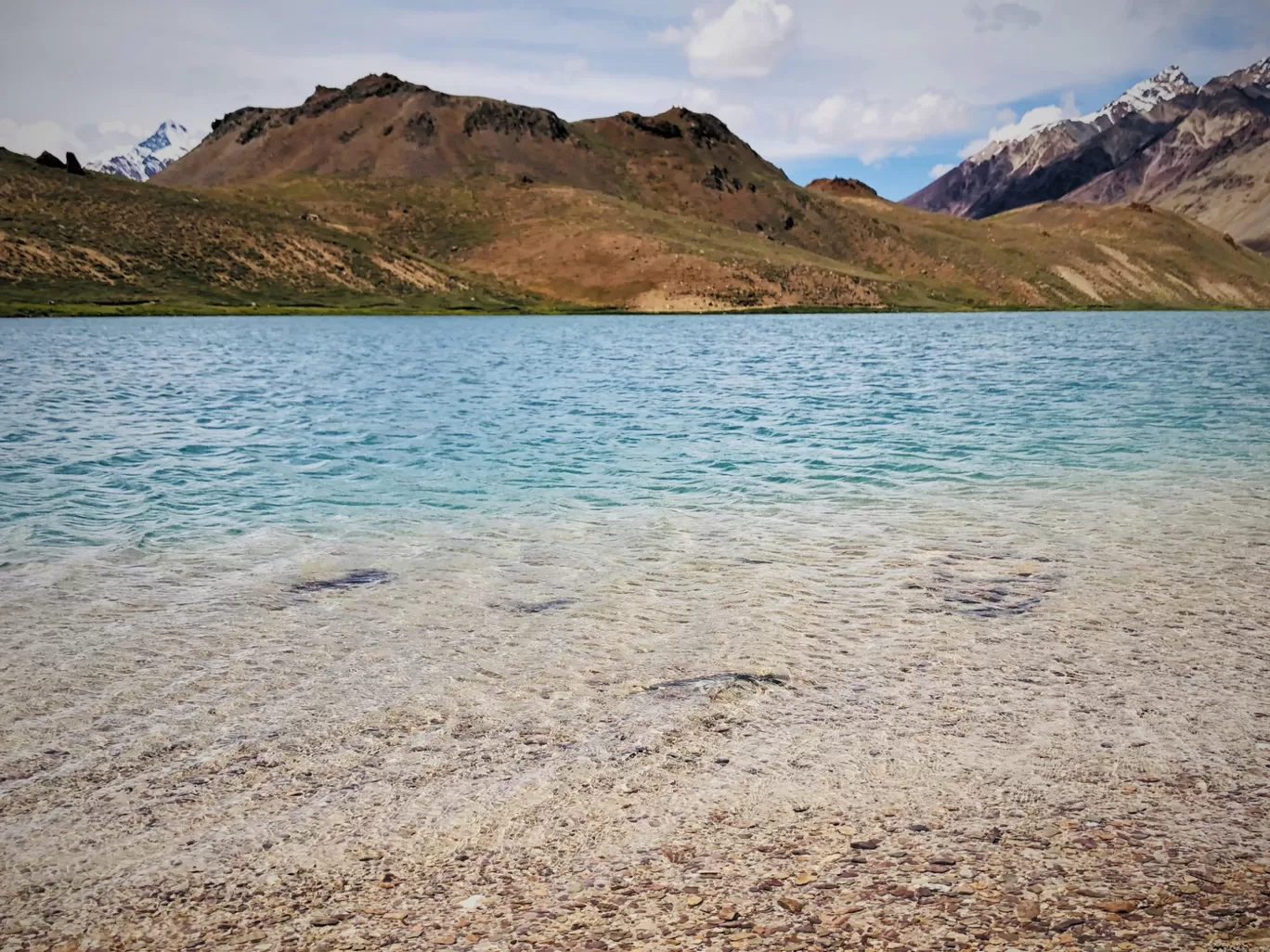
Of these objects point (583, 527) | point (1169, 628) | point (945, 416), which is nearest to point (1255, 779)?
point (1169, 628)

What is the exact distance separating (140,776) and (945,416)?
3013 cm

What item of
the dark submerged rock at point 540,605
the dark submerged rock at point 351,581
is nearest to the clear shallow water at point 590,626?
the dark submerged rock at point 540,605

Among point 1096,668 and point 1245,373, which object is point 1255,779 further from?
point 1245,373

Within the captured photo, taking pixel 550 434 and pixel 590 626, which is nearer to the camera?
pixel 590 626

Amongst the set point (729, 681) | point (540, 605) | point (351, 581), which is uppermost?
point (729, 681)

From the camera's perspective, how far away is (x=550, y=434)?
28.9 metres

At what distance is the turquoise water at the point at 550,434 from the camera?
734 inches

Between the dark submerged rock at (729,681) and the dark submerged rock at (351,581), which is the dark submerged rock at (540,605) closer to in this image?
the dark submerged rock at (351,581)

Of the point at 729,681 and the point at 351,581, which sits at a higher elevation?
the point at 729,681

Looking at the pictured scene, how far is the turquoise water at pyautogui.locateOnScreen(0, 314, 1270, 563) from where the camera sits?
18.6 metres

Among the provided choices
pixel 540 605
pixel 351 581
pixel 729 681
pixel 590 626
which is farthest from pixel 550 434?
pixel 729 681

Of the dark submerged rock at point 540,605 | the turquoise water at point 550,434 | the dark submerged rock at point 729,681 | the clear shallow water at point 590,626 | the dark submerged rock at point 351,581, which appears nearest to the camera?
the clear shallow water at point 590,626

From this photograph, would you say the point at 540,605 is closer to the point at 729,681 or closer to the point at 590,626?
the point at 590,626

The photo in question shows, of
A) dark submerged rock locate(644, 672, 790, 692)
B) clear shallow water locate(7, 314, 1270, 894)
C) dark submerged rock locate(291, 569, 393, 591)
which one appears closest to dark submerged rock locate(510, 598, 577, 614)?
clear shallow water locate(7, 314, 1270, 894)
